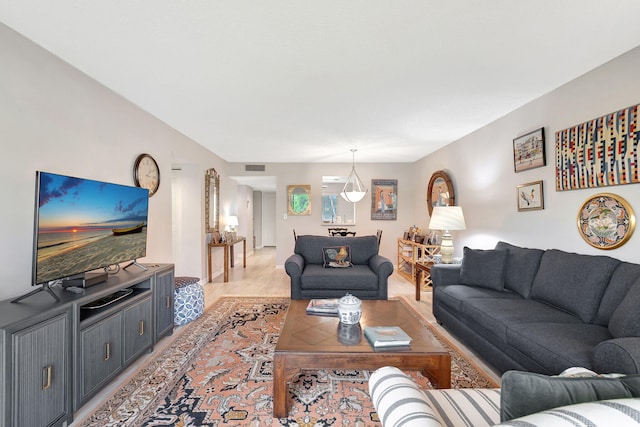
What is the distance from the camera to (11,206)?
176cm

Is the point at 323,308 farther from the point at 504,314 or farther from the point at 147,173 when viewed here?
the point at 147,173

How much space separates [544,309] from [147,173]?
399cm

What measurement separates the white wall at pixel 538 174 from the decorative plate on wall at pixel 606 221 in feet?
0.15

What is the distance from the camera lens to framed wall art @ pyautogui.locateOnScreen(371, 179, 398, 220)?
6.14 metres

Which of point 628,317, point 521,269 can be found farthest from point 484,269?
point 628,317

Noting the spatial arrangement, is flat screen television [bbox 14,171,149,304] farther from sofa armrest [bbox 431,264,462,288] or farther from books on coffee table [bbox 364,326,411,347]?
sofa armrest [bbox 431,264,462,288]

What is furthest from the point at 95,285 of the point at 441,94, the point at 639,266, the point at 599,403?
the point at 639,266

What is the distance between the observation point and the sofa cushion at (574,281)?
1925mm

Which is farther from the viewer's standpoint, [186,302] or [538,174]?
[186,302]

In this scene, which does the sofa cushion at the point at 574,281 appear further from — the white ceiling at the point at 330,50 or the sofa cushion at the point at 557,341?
the white ceiling at the point at 330,50

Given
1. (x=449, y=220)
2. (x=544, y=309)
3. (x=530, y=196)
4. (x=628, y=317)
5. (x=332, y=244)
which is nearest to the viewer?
(x=628, y=317)

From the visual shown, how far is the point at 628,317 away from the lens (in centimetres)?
156

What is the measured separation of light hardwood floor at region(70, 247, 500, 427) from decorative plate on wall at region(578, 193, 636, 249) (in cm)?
135

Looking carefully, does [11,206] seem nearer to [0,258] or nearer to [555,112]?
[0,258]
